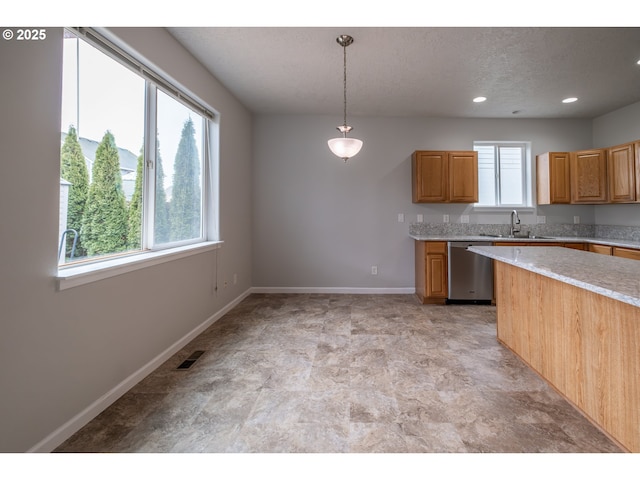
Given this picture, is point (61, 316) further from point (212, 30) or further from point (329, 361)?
point (212, 30)

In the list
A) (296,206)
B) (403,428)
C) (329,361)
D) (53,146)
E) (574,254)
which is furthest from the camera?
(296,206)

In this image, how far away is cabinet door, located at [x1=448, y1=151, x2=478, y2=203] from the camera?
4.31 m

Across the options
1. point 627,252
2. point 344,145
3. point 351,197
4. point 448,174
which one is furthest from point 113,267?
point 627,252

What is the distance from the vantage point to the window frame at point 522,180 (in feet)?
15.1

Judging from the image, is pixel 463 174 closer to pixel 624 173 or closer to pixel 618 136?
pixel 624 173

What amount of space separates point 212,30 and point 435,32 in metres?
1.86

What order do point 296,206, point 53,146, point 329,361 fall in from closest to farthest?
point 53,146, point 329,361, point 296,206

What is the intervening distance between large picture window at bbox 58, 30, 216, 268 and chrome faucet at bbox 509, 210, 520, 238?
4459mm

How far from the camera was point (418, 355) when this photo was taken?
253 centimetres

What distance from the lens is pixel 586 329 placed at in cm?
171

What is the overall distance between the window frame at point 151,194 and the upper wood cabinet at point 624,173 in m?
4.99

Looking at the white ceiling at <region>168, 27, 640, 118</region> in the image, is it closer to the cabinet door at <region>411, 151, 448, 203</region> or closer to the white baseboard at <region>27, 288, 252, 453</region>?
the cabinet door at <region>411, 151, 448, 203</region>
